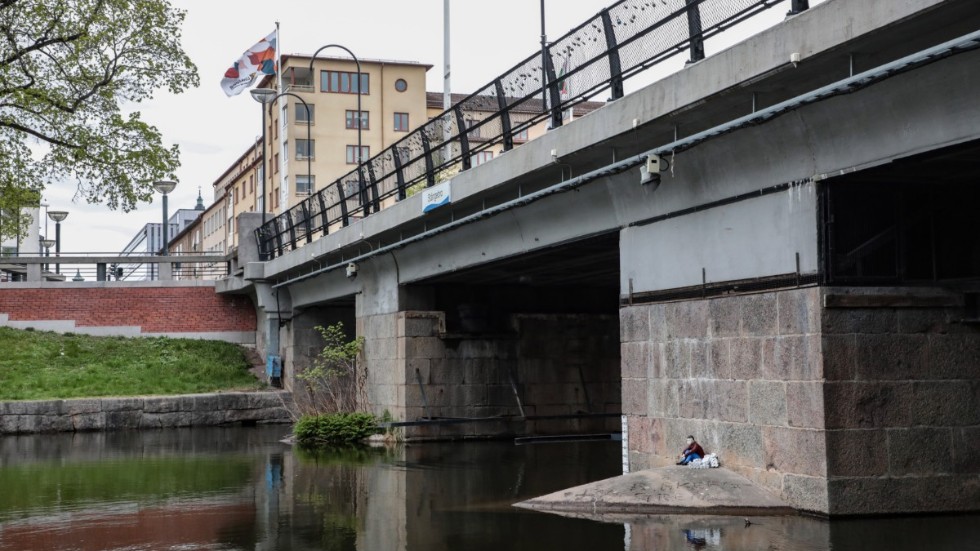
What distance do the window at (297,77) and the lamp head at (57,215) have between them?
2303cm

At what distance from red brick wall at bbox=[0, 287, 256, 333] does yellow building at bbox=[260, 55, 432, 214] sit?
38.1 m

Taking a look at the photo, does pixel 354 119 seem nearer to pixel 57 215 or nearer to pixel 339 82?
pixel 339 82

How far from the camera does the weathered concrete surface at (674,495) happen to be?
1230 cm

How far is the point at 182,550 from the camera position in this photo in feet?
37.2

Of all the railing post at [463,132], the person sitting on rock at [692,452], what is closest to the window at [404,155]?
the railing post at [463,132]

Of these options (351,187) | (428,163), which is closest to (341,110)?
(351,187)

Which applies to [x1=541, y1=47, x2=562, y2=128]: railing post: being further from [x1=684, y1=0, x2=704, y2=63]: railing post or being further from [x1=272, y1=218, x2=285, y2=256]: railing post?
[x1=272, y1=218, x2=285, y2=256]: railing post

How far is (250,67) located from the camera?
45500mm

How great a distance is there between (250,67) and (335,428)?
904 inches

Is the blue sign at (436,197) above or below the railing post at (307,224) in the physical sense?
below

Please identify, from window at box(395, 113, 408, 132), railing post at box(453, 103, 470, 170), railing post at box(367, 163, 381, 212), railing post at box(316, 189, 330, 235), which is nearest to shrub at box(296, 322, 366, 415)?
railing post at box(316, 189, 330, 235)

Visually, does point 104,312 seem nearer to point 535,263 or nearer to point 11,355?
point 11,355

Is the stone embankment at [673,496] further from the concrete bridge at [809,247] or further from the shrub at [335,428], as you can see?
the shrub at [335,428]

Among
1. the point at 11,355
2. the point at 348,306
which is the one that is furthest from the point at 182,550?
the point at 11,355
